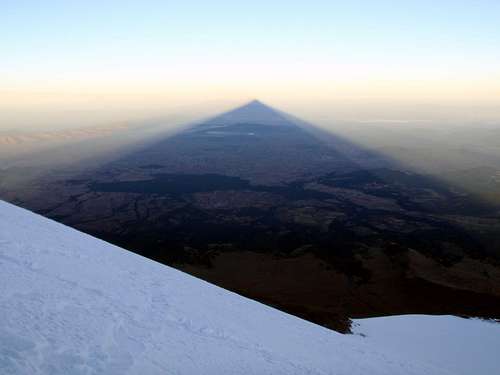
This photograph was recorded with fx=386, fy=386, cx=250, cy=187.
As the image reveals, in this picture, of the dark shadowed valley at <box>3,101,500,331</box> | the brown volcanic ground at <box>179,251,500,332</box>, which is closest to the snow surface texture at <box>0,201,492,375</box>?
the dark shadowed valley at <box>3,101,500,331</box>

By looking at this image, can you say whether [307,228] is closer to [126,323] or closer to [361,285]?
[361,285]

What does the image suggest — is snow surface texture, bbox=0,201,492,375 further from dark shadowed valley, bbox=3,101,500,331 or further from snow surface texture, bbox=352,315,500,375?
dark shadowed valley, bbox=3,101,500,331

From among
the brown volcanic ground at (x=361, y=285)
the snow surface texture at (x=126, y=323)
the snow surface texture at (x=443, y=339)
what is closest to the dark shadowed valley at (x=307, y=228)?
the brown volcanic ground at (x=361, y=285)

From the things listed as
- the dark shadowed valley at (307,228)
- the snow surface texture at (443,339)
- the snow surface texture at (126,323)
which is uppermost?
the snow surface texture at (126,323)

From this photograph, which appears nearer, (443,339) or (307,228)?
(443,339)

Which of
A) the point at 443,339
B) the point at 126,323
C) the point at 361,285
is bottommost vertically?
the point at 361,285

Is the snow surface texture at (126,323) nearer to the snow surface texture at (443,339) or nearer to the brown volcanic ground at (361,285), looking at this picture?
the snow surface texture at (443,339)

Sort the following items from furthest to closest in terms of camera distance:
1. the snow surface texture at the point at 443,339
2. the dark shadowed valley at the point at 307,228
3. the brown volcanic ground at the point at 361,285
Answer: the dark shadowed valley at the point at 307,228 → the brown volcanic ground at the point at 361,285 → the snow surface texture at the point at 443,339

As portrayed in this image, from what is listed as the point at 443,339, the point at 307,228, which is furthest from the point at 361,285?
the point at 307,228
